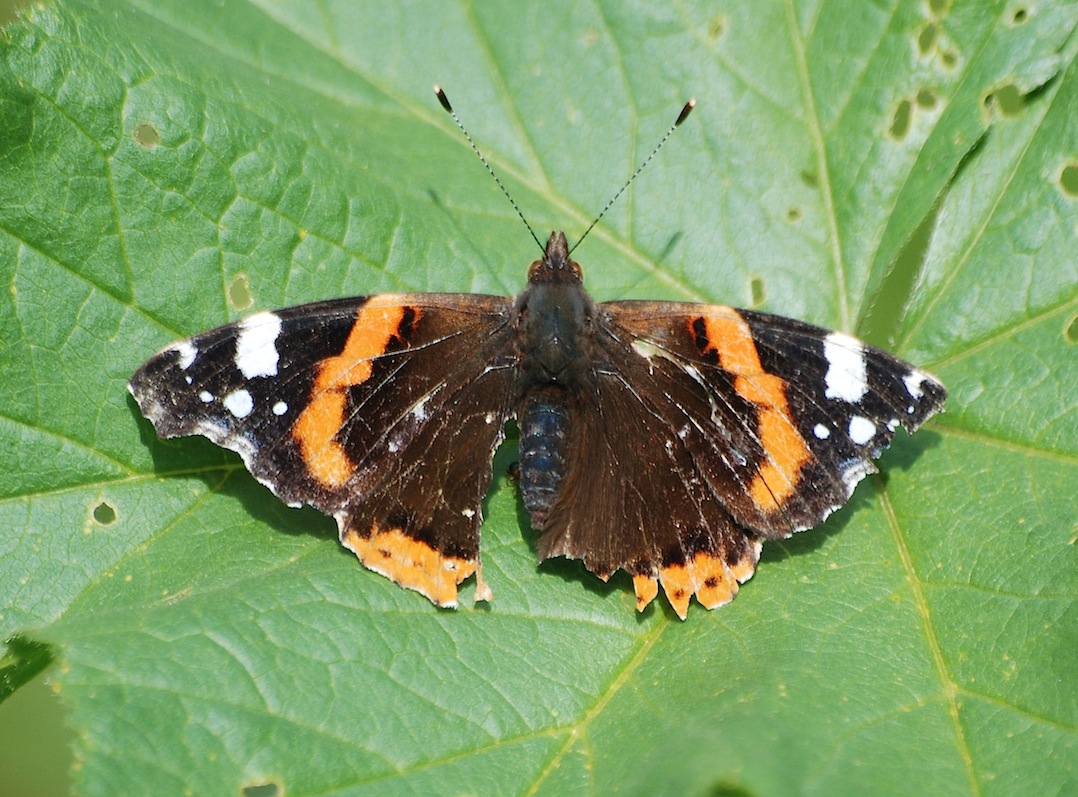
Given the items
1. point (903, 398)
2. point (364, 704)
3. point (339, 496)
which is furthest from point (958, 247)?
point (364, 704)

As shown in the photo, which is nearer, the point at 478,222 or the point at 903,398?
the point at 903,398

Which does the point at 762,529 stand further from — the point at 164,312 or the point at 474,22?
the point at 474,22

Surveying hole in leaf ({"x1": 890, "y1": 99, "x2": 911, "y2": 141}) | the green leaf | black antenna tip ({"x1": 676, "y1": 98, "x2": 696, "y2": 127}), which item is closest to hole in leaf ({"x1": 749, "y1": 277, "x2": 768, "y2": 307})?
the green leaf

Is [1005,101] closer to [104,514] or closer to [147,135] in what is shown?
[147,135]

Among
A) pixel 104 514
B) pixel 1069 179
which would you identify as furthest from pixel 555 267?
pixel 1069 179

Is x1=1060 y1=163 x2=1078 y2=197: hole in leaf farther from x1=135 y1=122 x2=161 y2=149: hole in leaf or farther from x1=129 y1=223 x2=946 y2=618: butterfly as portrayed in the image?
x1=135 y1=122 x2=161 y2=149: hole in leaf

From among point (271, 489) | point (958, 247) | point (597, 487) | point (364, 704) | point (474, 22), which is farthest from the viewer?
point (474, 22)

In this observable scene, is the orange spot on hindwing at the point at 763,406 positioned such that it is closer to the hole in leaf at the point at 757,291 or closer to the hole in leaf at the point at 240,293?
the hole in leaf at the point at 757,291
